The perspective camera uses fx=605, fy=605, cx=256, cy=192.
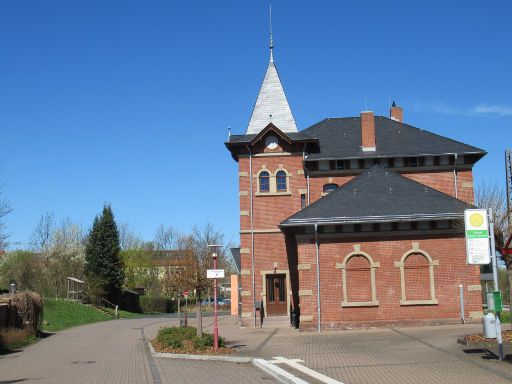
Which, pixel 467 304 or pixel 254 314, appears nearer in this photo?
pixel 467 304

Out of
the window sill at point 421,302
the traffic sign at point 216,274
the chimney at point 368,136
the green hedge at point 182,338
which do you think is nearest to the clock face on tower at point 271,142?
the chimney at point 368,136

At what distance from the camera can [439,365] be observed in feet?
46.9

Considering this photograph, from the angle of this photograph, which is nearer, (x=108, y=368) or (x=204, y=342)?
(x=108, y=368)

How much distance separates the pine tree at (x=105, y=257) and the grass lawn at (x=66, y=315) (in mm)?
9545

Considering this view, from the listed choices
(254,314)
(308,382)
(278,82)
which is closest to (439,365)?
(308,382)

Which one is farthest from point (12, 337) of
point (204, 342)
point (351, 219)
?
point (351, 219)

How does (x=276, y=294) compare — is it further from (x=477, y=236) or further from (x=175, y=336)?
(x=477, y=236)

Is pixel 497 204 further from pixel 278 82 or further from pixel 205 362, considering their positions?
pixel 278 82

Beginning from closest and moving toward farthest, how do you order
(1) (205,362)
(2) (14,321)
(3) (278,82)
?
(1) (205,362) < (2) (14,321) < (3) (278,82)

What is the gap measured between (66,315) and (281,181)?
802 inches

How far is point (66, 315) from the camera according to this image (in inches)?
1681

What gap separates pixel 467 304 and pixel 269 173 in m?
11.9

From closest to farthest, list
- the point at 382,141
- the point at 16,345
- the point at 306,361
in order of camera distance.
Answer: the point at 306,361 → the point at 16,345 → the point at 382,141

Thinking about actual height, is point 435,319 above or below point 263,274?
below
